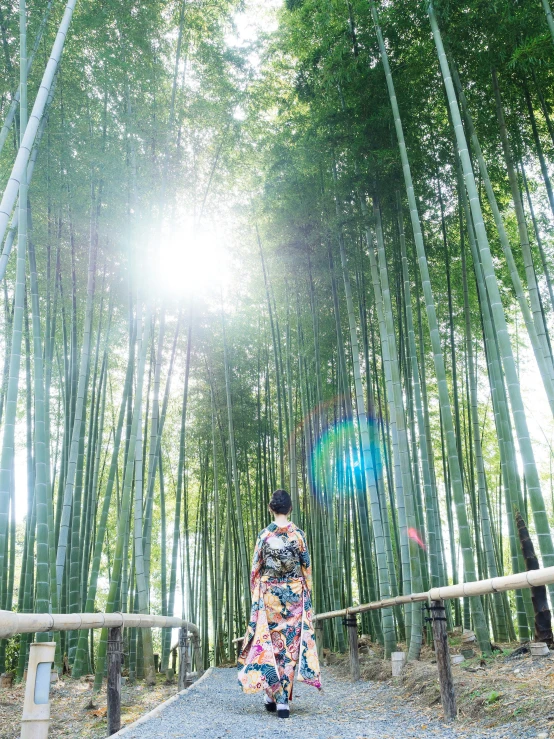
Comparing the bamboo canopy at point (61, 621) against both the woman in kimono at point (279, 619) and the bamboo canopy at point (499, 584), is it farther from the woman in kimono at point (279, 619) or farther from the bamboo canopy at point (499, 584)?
the bamboo canopy at point (499, 584)

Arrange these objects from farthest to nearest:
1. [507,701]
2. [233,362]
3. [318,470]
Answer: [233,362]
[318,470]
[507,701]

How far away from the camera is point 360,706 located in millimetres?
3088

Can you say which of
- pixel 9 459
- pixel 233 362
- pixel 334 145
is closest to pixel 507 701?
pixel 9 459

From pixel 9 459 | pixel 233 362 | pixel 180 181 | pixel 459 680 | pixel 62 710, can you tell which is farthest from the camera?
pixel 233 362

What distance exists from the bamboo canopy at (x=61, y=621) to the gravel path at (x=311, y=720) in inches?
15.6

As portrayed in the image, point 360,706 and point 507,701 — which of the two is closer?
point 507,701

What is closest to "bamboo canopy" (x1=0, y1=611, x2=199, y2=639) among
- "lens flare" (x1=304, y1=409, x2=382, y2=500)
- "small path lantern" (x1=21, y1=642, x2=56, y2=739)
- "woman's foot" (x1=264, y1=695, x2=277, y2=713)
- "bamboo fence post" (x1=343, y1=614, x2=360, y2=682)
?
"small path lantern" (x1=21, y1=642, x2=56, y2=739)

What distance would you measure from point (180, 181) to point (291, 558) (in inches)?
167

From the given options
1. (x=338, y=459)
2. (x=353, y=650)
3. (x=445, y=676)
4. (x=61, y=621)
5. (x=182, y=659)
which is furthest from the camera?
(x=338, y=459)

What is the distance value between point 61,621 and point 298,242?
5.22 metres

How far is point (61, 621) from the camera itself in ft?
6.22

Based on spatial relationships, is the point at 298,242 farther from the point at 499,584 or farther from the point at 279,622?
the point at 499,584

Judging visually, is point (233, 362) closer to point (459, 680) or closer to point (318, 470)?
point (318, 470)

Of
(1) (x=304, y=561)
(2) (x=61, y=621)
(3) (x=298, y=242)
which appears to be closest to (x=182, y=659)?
(1) (x=304, y=561)
